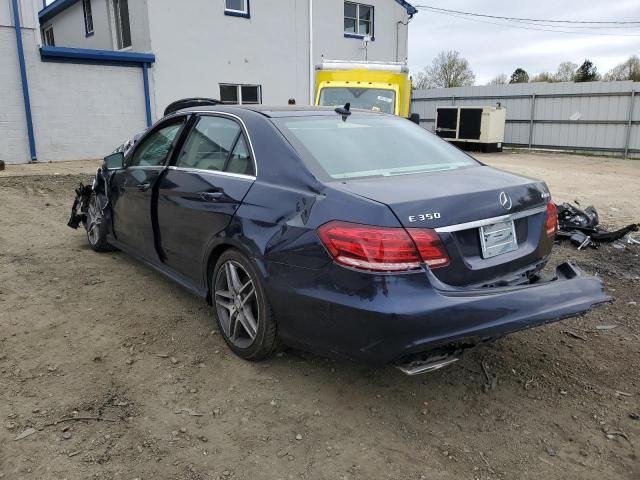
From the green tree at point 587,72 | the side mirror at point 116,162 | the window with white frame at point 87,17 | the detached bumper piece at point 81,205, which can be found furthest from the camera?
the green tree at point 587,72

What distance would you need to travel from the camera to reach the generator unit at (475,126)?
2011cm

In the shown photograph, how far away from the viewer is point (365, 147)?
11.2ft

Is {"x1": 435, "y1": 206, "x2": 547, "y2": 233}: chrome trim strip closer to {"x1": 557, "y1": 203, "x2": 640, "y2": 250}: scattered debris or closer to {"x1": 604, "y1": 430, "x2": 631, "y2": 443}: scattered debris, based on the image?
{"x1": 604, "y1": 430, "x2": 631, "y2": 443}: scattered debris

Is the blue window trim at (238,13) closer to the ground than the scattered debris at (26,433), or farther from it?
farther from it

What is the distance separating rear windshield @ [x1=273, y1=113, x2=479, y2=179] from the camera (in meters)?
3.13

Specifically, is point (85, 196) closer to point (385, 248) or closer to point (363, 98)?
point (385, 248)

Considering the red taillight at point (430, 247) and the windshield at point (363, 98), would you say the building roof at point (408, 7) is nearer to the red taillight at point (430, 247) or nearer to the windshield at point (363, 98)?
the windshield at point (363, 98)

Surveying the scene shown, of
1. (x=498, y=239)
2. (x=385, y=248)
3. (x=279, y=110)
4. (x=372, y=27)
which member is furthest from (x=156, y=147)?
(x=372, y=27)

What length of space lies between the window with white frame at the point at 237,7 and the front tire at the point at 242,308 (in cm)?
1423

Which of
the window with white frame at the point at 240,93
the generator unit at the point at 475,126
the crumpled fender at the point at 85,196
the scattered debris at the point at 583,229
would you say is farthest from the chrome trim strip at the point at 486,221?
the generator unit at the point at 475,126

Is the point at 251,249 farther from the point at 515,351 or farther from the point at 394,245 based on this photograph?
the point at 515,351

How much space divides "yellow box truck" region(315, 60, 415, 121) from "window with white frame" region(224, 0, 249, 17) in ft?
18.7

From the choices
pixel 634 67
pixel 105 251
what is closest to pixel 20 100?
pixel 105 251

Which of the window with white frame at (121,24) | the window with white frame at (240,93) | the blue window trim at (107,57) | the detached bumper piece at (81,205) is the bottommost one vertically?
the detached bumper piece at (81,205)
